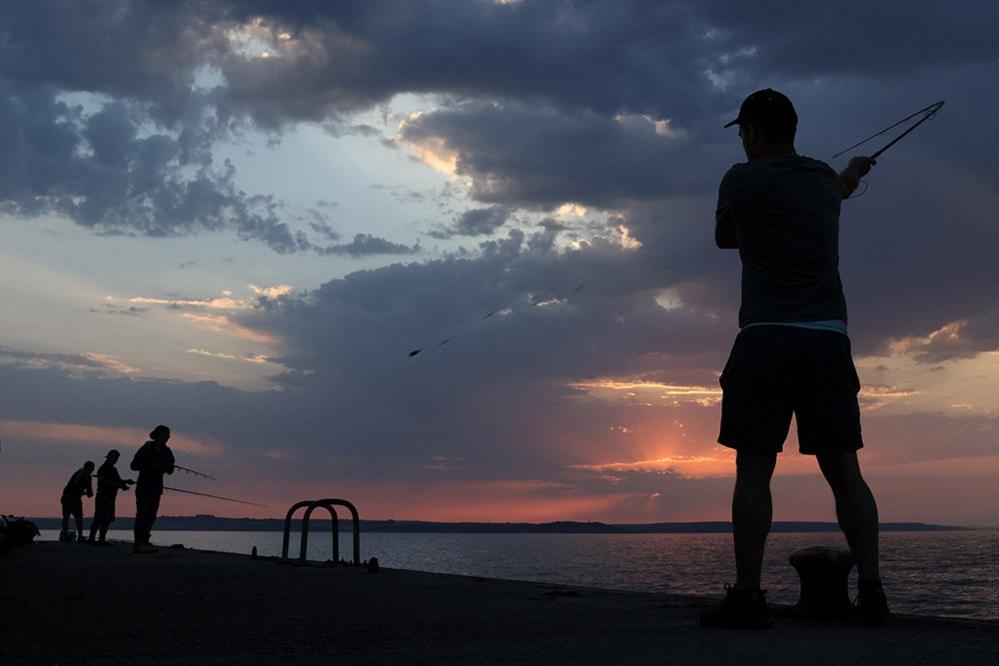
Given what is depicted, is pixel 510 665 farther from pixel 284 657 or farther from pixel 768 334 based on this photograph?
pixel 768 334

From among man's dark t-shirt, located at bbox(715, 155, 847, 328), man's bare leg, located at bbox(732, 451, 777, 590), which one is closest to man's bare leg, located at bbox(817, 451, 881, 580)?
man's bare leg, located at bbox(732, 451, 777, 590)

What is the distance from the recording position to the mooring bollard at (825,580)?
15.5ft

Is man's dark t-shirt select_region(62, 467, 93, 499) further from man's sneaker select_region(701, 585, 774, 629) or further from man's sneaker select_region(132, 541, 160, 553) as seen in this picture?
man's sneaker select_region(701, 585, 774, 629)

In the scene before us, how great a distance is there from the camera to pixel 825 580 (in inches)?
189

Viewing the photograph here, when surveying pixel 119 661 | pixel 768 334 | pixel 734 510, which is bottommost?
pixel 119 661

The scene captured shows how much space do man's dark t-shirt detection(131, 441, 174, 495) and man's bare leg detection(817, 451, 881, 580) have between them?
39.9 feet

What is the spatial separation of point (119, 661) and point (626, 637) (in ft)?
6.07

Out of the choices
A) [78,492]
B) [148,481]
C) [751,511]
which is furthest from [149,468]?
[751,511]

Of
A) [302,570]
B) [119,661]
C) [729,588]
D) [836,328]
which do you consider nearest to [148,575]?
[302,570]

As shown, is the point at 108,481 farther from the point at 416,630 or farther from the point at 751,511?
the point at 751,511

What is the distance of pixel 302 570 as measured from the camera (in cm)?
943

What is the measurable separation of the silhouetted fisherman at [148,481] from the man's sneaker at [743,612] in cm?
1175

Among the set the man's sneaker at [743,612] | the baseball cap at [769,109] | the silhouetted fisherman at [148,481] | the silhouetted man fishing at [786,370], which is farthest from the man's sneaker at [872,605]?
the silhouetted fisherman at [148,481]

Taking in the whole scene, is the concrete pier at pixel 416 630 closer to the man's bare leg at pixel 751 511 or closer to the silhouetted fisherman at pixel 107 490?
the man's bare leg at pixel 751 511
